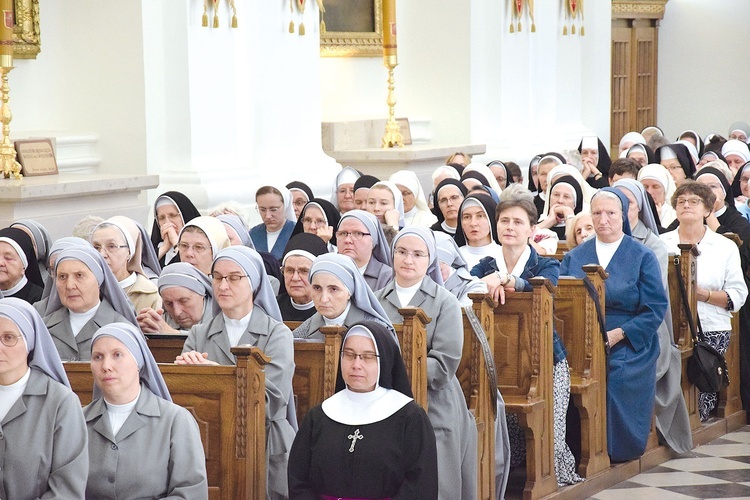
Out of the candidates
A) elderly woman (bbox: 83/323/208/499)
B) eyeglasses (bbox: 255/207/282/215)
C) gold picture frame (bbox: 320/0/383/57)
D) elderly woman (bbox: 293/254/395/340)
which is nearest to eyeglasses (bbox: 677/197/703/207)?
eyeglasses (bbox: 255/207/282/215)

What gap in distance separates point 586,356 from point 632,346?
431 mm

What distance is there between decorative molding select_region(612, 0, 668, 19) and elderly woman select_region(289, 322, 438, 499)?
53.9ft

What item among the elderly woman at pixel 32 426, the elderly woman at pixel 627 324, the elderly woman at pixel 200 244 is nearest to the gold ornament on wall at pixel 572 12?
the elderly woman at pixel 627 324

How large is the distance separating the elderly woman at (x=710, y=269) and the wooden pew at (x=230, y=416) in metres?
4.09

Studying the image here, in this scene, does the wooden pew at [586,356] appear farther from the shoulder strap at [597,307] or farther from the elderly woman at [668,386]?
the elderly woman at [668,386]

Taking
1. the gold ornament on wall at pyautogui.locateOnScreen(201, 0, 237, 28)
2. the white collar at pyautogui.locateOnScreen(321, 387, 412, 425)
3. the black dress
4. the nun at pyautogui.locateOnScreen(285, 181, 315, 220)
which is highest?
the gold ornament on wall at pyautogui.locateOnScreen(201, 0, 237, 28)

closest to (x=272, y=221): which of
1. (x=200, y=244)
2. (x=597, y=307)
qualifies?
(x=200, y=244)

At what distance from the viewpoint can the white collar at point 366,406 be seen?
4.50m

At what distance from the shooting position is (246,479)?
4.75m

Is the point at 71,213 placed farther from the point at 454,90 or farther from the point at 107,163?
the point at 454,90

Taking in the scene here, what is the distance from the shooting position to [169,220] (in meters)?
8.62

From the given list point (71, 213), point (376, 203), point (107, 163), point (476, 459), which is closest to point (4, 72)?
point (71, 213)

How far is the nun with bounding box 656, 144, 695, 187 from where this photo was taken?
1199cm

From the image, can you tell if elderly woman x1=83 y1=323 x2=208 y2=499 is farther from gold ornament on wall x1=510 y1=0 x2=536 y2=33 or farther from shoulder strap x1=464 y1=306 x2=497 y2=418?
gold ornament on wall x1=510 y1=0 x2=536 y2=33
